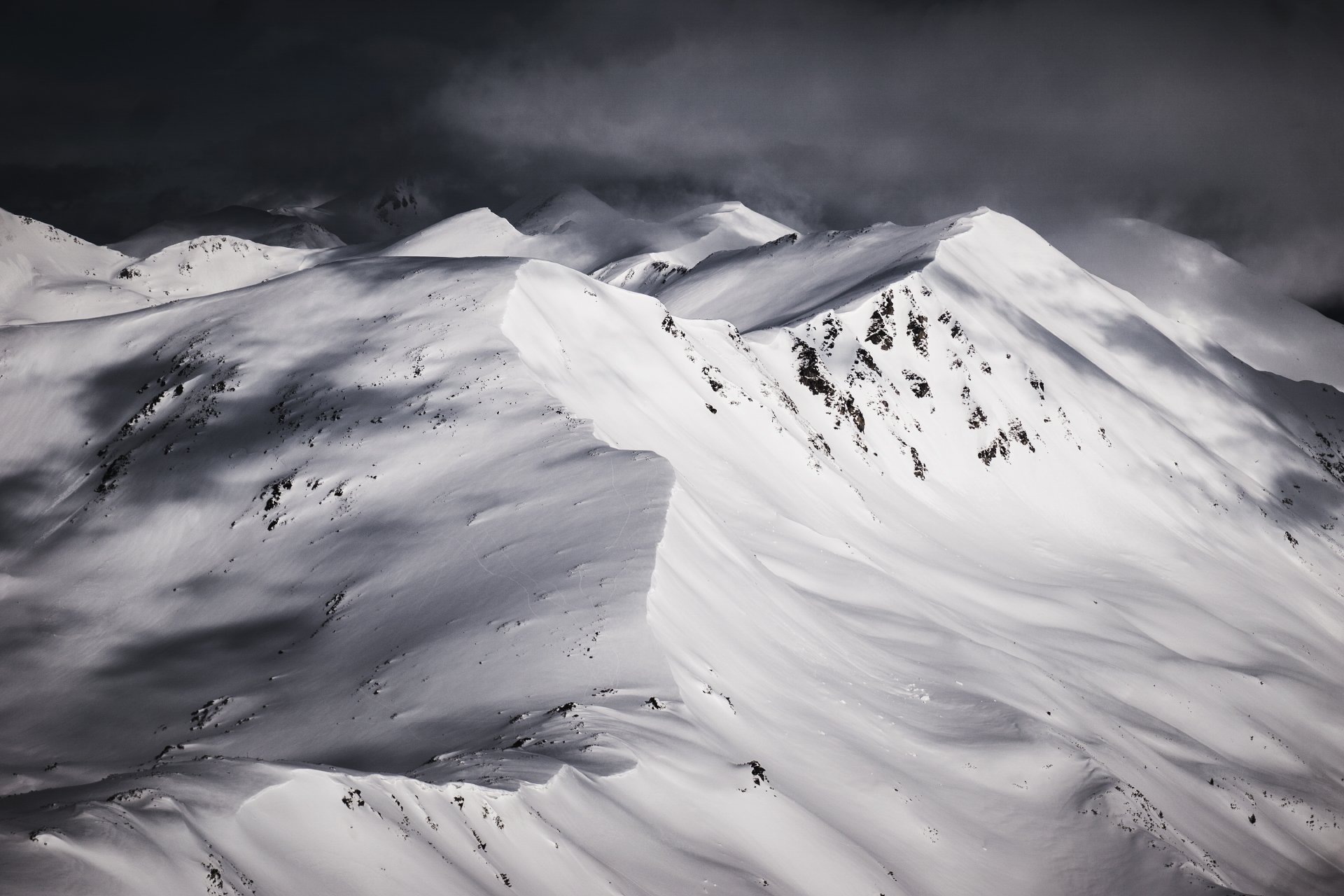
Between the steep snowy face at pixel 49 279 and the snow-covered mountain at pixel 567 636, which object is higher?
the steep snowy face at pixel 49 279

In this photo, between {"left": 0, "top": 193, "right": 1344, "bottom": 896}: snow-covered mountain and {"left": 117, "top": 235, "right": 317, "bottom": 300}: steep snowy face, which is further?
{"left": 117, "top": 235, "right": 317, "bottom": 300}: steep snowy face

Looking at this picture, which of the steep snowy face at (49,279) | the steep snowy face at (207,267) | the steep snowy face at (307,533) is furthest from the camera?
the steep snowy face at (207,267)

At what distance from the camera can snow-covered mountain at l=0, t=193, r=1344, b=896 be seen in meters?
19.6

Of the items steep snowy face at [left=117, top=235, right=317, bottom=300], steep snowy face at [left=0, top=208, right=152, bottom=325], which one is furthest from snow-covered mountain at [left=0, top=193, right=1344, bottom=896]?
steep snowy face at [left=117, top=235, right=317, bottom=300]

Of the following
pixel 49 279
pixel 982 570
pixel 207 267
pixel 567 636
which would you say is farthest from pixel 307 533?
pixel 207 267

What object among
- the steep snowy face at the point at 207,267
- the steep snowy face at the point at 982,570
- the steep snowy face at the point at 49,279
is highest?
the steep snowy face at the point at 207,267

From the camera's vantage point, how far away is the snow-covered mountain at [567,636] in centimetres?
1959

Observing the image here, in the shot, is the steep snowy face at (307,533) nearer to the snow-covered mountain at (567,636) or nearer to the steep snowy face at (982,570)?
the snow-covered mountain at (567,636)

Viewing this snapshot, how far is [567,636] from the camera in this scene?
1108 inches

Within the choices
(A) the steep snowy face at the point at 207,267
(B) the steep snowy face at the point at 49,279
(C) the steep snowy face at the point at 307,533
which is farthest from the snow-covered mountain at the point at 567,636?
(A) the steep snowy face at the point at 207,267

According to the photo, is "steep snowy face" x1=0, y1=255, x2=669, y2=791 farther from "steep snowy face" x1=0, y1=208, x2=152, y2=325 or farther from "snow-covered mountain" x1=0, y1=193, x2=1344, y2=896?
"steep snowy face" x1=0, y1=208, x2=152, y2=325

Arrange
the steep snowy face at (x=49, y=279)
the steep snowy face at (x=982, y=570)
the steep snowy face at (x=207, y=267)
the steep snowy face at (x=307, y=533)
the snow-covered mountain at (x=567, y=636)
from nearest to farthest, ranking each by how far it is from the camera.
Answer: the snow-covered mountain at (x=567, y=636) → the steep snowy face at (x=307, y=533) → the steep snowy face at (x=982, y=570) → the steep snowy face at (x=49, y=279) → the steep snowy face at (x=207, y=267)

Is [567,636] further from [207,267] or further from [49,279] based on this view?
[207,267]

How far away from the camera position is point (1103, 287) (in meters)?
138
